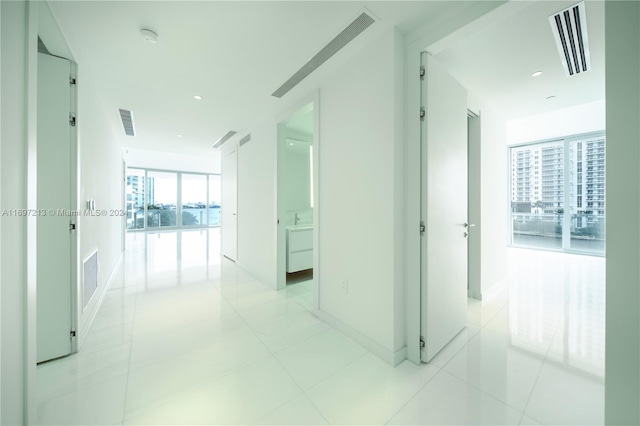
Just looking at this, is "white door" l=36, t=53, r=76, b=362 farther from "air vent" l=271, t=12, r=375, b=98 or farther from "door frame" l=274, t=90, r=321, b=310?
"door frame" l=274, t=90, r=321, b=310

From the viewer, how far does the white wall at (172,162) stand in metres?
9.26

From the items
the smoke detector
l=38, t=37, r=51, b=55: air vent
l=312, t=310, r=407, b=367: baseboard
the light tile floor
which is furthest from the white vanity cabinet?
l=38, t=37, r=51, b=55: air vent

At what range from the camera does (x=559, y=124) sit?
5.76 meters

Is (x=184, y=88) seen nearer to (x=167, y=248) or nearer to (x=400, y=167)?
(x=400, y=167)

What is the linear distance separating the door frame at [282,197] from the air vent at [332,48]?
0.88ft

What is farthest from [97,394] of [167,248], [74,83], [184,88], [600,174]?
[600,174]

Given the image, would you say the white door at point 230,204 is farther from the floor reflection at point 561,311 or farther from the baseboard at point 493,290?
the floor reflection at point 561,311

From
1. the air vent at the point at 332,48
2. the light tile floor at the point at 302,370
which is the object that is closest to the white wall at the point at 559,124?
the light tile floor at the point at 302,370

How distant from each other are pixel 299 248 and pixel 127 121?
381cm

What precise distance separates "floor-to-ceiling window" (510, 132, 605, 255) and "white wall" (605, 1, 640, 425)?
687cm

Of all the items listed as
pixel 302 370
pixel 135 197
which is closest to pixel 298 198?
pixel 302 370

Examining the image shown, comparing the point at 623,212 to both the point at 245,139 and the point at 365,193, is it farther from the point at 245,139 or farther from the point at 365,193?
the point at 245,139

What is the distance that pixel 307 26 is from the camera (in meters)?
1.92

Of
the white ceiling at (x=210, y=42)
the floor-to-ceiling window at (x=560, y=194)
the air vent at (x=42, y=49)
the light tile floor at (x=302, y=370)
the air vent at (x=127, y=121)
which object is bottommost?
the light tile floor at (x=302, y=370)
